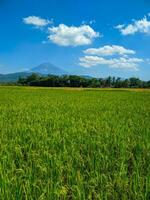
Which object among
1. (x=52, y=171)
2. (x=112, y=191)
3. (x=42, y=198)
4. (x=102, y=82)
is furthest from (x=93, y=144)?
(x=102, y=82)

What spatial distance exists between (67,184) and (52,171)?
358 millimetres

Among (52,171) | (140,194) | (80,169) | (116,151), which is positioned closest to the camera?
(140,194)

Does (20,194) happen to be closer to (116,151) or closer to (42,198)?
(42,198)

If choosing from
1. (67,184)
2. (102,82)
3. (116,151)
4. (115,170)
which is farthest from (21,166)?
(102,82)

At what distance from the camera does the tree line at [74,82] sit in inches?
4392

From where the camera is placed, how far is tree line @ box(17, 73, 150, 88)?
11156 centimetres

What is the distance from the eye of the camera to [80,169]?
15.5 ft

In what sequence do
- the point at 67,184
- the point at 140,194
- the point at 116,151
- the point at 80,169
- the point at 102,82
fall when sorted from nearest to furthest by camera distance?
1. the point at 140,194
2. the point at 67,184
3. the point at 80,169
4. the point at 116,151
5. the point at 102,82

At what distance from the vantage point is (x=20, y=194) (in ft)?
11.9

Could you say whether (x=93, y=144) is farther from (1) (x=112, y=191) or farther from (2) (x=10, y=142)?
(1) (x=112, y=191)

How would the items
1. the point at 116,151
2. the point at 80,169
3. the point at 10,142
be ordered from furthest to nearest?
the point at 10,142, the point at 116,151, the point at 80,169

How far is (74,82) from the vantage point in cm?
Answer: 11862

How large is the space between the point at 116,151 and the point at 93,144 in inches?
20.2

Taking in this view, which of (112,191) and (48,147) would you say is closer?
(112,191)
